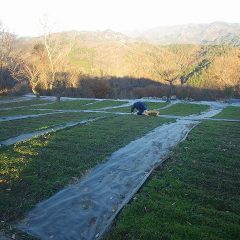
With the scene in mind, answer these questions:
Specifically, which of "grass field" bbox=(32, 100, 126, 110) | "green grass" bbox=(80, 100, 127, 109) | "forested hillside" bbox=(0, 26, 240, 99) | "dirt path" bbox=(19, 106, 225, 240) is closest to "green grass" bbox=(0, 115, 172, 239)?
"dirt path" bbox=(19, 106, 225, 240)

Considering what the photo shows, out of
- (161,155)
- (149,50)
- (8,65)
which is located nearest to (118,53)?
(149,50)

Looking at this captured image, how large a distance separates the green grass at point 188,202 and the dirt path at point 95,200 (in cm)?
41

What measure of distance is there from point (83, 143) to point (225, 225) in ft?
29.8

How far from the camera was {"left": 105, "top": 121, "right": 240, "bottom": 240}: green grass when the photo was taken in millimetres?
6695

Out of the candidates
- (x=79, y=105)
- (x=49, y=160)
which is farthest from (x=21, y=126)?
(x=79, y=105)

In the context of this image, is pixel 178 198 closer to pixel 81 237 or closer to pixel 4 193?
pixel 81 237

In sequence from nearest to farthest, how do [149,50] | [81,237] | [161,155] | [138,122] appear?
[81,237] → [161,155] → [138,122] → [149,50]

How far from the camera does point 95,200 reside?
8.55m

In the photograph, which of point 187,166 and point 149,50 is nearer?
point 187,166

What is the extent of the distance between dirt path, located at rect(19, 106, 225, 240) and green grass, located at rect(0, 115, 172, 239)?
0.39 metres

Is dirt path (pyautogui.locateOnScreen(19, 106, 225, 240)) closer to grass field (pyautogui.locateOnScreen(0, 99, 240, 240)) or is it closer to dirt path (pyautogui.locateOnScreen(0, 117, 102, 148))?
grass field (pyautogui.locateOnScreen(0, 99, 240, 240))

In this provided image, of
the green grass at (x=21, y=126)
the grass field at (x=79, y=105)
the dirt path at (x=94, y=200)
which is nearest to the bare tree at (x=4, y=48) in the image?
the grass field at (x=79, y=105)

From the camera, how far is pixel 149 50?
484 ft

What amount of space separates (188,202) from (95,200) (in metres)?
2.25
